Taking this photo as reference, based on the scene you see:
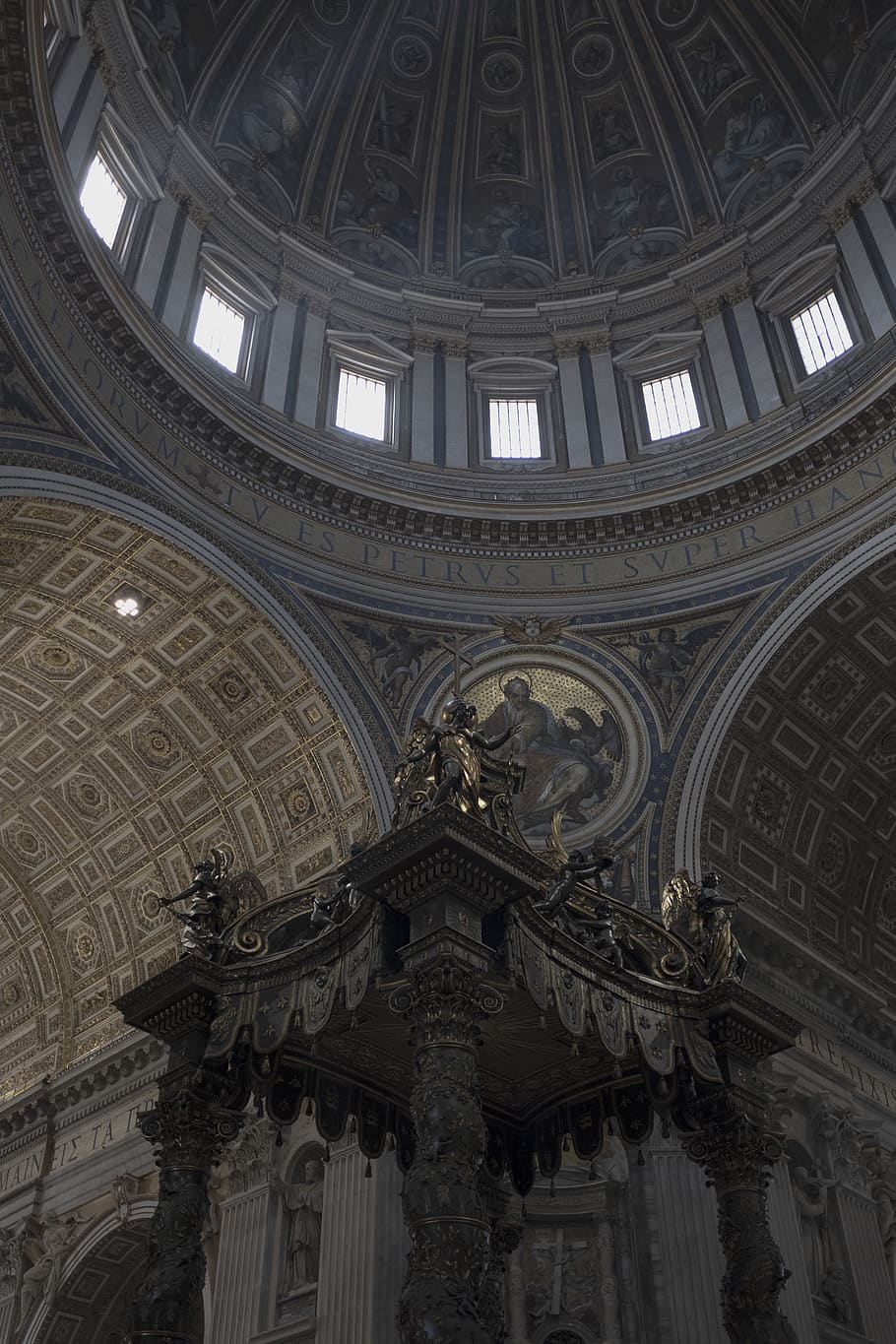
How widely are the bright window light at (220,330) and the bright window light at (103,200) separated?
5.40 feet

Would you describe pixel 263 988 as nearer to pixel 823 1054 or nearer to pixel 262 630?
pixel 262 630

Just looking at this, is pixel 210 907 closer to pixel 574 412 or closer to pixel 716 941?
pixel 716 941

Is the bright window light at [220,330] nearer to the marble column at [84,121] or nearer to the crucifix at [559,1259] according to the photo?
the marble column at [84,121]

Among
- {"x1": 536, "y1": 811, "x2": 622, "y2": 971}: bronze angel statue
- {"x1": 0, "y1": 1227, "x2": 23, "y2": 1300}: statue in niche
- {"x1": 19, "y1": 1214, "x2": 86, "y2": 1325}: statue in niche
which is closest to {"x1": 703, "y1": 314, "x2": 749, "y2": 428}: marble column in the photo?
{"x1": 536, "y1": 811, "x2": 622, "y2": 971}: bronze angel statue

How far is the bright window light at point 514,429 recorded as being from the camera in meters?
19.1

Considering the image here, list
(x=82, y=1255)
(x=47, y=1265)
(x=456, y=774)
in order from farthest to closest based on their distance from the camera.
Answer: (x=47, y=1265) < (x=82, y=1255) < (x=456, y=774)

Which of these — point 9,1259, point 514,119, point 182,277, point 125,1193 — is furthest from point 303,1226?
point 514,119

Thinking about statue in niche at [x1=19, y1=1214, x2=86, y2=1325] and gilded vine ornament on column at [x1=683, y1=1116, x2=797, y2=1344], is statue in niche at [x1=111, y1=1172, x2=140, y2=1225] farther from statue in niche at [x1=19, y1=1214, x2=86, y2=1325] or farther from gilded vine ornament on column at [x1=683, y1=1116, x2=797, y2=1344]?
gilded vine ornament on column at [x1=683, y1=1116, x2=797, y2=1344]

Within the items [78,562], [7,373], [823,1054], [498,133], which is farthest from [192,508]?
[498,133]

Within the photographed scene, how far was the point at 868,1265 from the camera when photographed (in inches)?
551

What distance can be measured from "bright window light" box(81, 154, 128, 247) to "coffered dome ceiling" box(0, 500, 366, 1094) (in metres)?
4.44

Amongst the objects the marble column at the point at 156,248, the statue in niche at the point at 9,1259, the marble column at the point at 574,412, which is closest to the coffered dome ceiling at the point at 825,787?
the marble column at the point at 574,412

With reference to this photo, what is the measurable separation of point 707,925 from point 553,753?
669 cm

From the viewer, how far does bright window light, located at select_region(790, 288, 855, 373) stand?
701 inches
